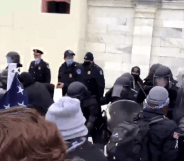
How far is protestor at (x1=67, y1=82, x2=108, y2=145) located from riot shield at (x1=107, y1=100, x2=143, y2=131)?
21 centimetres

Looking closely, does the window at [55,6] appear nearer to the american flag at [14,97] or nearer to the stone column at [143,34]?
the stone column at [143,34]

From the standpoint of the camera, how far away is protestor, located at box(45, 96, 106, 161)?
6.95ft

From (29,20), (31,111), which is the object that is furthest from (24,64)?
(31,111)

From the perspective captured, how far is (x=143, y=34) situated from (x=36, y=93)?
6.11m

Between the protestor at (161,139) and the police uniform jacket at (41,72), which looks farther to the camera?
the police uniform jacket at (41,72)

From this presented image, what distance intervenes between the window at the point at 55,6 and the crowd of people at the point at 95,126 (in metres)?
5.22

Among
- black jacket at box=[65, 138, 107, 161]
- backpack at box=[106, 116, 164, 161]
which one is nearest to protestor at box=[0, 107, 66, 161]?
black jacket at box=[65, 138, 107, 161]

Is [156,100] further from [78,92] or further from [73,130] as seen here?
[73,130]

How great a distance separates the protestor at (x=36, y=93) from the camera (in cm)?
402

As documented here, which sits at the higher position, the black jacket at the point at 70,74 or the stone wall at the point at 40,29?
the stone wall at the point at 40,29

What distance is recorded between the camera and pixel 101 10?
9.82m

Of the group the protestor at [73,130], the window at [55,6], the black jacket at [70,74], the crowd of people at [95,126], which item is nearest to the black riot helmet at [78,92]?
the crowd of people at [95,126]

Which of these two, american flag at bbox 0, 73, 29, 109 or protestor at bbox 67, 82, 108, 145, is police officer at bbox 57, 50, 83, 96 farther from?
american flag at bbox 0, 73, 29, 109

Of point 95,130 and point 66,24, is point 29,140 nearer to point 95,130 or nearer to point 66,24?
point 95,130
